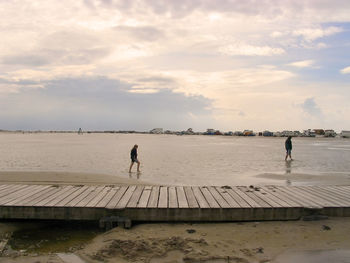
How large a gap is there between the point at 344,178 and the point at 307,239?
12155mm

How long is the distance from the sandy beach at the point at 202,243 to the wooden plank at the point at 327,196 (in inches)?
22.8

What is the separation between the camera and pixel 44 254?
627cm

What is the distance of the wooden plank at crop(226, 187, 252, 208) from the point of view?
7.94 metres

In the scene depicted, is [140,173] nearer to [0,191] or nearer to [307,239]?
[0,191]

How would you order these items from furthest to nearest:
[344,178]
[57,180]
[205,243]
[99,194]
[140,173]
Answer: [140,173]
[344,178]
[57,180]
[99,194]
[205,243]

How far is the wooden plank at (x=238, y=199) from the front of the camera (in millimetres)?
7941

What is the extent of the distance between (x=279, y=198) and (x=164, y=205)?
3348mm

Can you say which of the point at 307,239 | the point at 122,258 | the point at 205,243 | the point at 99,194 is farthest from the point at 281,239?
the point at 99,194

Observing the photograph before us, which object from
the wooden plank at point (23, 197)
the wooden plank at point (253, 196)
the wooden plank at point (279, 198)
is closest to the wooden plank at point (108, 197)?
the wooden plank at point (23, 197)

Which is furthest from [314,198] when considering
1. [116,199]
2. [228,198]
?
[116,199]

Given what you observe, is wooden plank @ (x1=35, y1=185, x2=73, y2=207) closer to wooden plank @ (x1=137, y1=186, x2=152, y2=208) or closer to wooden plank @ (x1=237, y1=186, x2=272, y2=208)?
wooden plank @ (x1=137, y1=186, x2=152, y2=208)

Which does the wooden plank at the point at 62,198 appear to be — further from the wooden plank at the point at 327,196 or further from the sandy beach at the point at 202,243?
the wooden plank at the point at 327,196

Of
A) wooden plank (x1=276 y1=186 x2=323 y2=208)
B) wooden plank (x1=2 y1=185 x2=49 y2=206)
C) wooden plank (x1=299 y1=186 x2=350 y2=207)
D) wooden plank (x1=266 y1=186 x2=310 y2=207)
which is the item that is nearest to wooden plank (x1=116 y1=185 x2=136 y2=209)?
wooden plank (x1=2 y1=185 x2=49 y2=206)

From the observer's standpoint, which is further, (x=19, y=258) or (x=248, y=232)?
(x=248, y=232)
